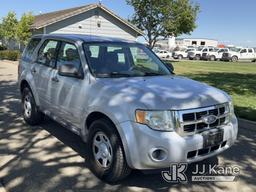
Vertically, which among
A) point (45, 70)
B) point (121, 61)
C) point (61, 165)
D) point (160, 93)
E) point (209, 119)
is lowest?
point (61, 165)

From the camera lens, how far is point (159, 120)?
3918 millimetres

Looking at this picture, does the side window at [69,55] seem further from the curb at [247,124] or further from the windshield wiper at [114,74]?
the curb at [247,124]

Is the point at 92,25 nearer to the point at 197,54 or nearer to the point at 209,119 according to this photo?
the point at 209,119

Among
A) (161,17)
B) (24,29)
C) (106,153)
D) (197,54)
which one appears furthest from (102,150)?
(197,54)

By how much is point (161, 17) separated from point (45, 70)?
1186 inches

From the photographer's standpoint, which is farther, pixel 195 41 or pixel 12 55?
pixel 195 41

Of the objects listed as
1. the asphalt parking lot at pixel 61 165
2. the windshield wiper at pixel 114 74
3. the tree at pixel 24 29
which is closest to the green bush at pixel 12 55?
the tree at pixel 24 29

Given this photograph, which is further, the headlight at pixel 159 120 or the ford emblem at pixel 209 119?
the ford emblem at pixel 209 119

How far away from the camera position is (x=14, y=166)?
4875 mm

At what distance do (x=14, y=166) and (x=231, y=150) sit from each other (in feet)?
11.5

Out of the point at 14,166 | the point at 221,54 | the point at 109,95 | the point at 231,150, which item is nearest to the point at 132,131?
the point at 109,95

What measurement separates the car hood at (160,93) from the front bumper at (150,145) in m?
0.29

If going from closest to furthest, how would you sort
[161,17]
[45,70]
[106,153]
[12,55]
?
[106,153] < [45,70] < [12,55] < [161,17]

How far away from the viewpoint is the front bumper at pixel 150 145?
3.86m
